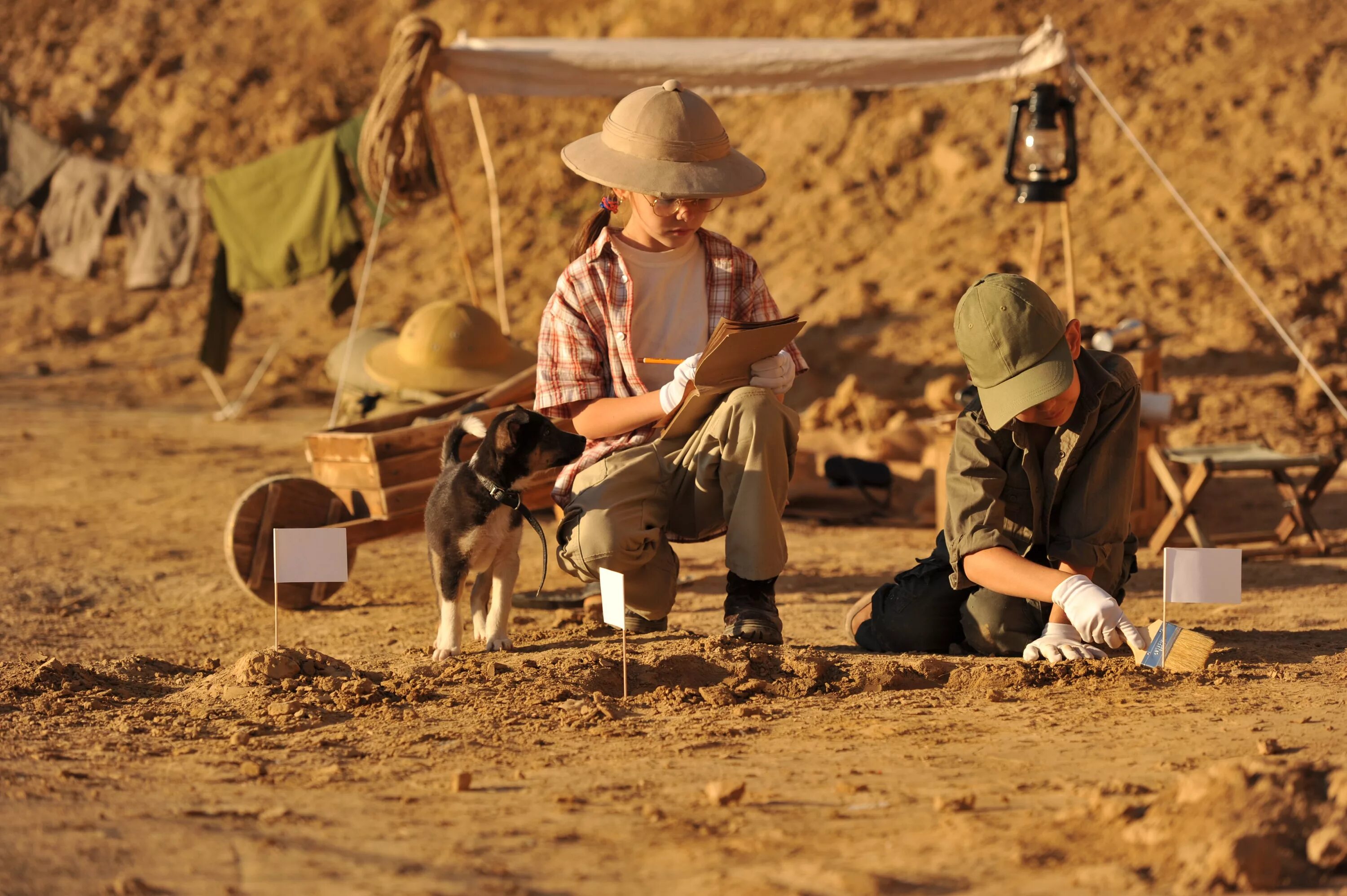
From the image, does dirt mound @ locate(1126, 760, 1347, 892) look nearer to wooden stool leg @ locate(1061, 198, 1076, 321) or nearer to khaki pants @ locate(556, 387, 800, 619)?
khaki pants @ locate(556, 387, 800, 619)

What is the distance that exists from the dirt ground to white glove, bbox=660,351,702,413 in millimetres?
753

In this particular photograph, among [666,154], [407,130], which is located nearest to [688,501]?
[666,154]

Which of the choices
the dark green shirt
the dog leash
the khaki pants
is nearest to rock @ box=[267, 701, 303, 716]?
the dog leash

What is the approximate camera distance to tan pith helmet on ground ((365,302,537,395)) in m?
7.36

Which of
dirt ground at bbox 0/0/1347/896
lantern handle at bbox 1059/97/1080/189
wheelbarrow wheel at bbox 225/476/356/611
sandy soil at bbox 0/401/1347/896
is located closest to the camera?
sandy soil at bbox 0/401/1347/896

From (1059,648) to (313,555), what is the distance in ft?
7.68

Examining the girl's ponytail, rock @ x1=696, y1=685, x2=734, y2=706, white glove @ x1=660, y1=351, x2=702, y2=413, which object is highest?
the girl's ponytail

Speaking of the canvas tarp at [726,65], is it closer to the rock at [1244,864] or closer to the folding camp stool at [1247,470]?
the folding camp stool at [1247,470]

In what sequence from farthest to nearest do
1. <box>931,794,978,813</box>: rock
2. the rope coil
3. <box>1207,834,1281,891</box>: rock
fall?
the rope coil, <box>931,794,978,813</box>: rock, <box>1207,834,1281,891</box>: rock

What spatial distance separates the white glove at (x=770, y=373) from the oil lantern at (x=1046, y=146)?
3.42m

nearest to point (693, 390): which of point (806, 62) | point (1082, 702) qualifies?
point (1082, 702)

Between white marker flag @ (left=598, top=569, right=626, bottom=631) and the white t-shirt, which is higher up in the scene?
the white t-shirt

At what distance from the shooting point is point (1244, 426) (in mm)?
8984

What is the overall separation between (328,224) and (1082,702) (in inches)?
272
